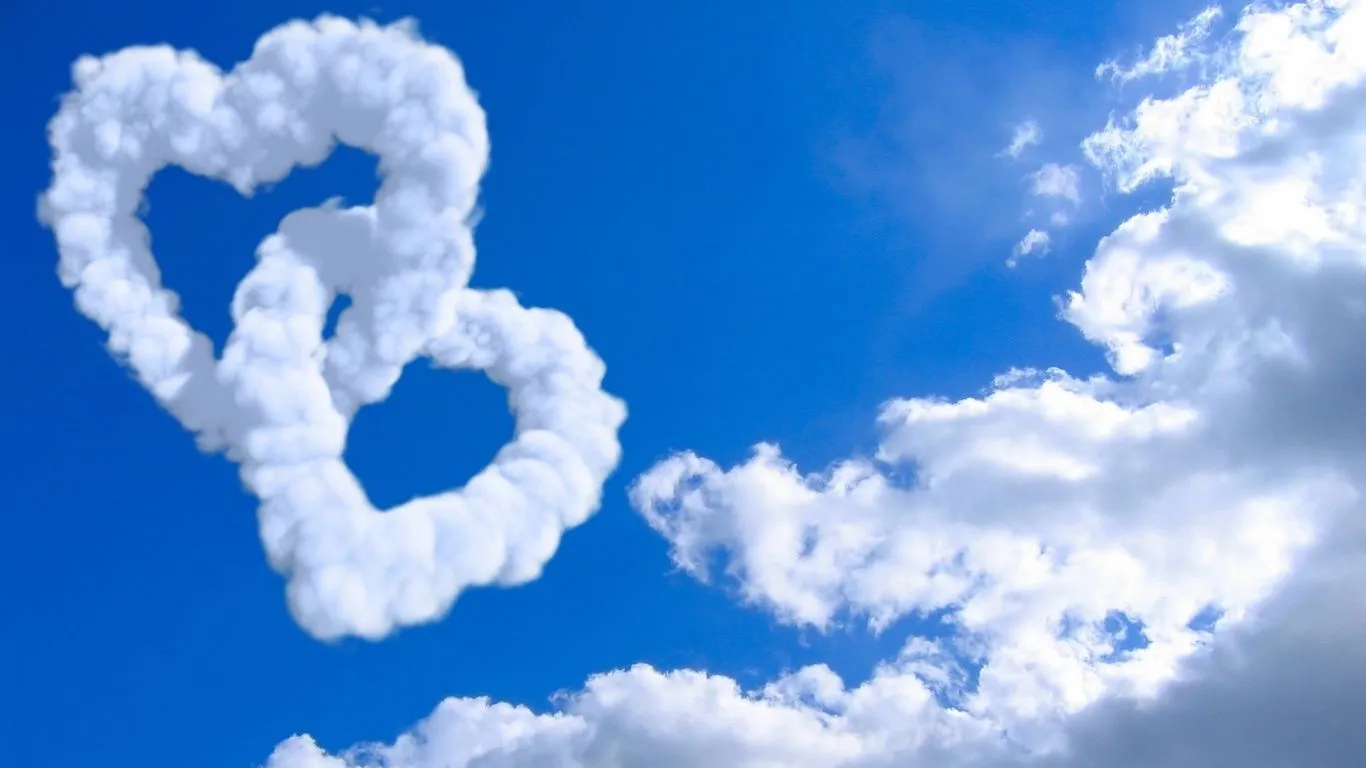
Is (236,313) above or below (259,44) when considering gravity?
below

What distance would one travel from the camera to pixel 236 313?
388ft

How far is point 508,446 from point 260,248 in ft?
157

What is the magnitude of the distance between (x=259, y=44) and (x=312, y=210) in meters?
25.4

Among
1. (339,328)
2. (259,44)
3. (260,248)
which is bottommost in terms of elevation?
(339,328)

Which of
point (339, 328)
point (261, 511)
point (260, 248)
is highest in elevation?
point (260, 248)

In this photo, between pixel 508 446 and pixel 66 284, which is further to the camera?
pixel 508 446

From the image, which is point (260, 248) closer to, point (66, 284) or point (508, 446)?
point (66, 284)

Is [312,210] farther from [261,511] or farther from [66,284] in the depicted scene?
[261,511]

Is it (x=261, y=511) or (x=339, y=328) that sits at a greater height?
(x=339, y=328)

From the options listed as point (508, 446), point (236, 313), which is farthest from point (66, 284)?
point (508, 446)

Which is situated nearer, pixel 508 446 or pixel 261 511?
pixel 261 511

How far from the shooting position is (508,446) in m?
126

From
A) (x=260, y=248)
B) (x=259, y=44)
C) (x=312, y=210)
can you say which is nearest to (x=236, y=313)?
(x=260, y=248)

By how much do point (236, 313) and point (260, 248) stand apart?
10.5m
